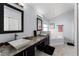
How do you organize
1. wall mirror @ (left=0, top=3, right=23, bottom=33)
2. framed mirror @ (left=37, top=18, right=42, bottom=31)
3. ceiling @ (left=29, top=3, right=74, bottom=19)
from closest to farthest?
wall mirror @ (left=0, top=3, right=23, bottom=33) → ceiling @ (left=29, top=3, right=74, bottom=19) → framed mirror @ (left=37, top=18, right=42, bottom=31)

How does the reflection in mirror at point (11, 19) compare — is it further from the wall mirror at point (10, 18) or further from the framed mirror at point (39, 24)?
the framed mirror at point (39, 24)

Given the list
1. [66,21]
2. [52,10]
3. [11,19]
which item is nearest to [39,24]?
[52,10]

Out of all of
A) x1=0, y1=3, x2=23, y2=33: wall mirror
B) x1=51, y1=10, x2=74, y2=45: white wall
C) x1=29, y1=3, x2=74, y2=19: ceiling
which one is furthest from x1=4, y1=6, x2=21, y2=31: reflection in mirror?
x1=51, y1=10, x2=74, y2=45: white wall

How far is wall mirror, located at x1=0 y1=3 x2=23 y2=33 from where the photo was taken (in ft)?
4.24

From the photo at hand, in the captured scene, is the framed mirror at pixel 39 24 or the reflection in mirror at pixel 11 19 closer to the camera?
the reflection in mirror at pixel 11 19

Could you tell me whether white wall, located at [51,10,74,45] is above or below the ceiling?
below

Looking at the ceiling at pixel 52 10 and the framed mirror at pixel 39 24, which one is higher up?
the ceiling at pixel 52 10

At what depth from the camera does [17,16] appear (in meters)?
1.69

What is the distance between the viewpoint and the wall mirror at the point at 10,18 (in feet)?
4.24

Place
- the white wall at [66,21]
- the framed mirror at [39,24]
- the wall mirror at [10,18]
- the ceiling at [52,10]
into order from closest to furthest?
the wall mirror at [10,18]
the ceiling at [52,10]
the framed mirror at [39,24]
the white wall at [66,21]

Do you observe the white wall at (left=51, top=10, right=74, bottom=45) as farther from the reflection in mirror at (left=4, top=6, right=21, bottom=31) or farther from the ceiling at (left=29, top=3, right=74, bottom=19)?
the reflection in mirror at (left=4, top=6, right=21, bottom=31)

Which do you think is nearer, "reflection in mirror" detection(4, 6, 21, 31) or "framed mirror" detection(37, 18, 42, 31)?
"reflection in mirror" detection(4, 6, 21, 31)

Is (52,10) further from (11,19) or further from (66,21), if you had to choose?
(11,19)

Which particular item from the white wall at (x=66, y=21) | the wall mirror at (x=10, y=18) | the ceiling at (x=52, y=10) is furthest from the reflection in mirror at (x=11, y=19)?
the white wall at (x=66, y=21)
